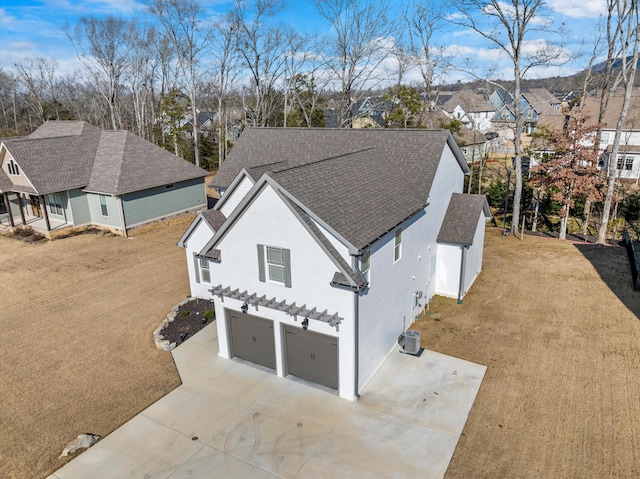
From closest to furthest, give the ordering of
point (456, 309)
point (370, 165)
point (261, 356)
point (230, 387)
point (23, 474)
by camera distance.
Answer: point (23, 474)
point (230, 387)
point (261, 356)
point (370, 165)
point (456, 309)

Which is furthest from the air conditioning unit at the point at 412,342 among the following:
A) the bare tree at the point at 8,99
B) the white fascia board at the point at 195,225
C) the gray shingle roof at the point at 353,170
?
the bare tree at the point at 8,99

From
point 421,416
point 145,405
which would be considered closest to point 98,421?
point 145,405

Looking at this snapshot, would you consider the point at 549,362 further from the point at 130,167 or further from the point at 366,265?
the point at 130,167

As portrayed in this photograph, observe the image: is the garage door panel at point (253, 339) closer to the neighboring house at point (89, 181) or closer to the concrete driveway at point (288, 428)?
the concrete driveway at point (288, 428)

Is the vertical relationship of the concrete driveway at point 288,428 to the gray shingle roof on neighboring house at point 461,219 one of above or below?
below

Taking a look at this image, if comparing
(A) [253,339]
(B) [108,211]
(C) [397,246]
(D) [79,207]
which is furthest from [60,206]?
(C) [397,246]

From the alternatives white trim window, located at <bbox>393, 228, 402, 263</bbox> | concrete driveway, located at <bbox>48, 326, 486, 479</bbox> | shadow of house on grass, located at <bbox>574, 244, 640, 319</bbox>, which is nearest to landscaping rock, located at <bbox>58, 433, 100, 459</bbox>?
concrete driveway, located at <bbox>48, 326, 486, 479</bbox>

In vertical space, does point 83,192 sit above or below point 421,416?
above

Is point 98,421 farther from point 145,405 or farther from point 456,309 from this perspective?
point 456,309
